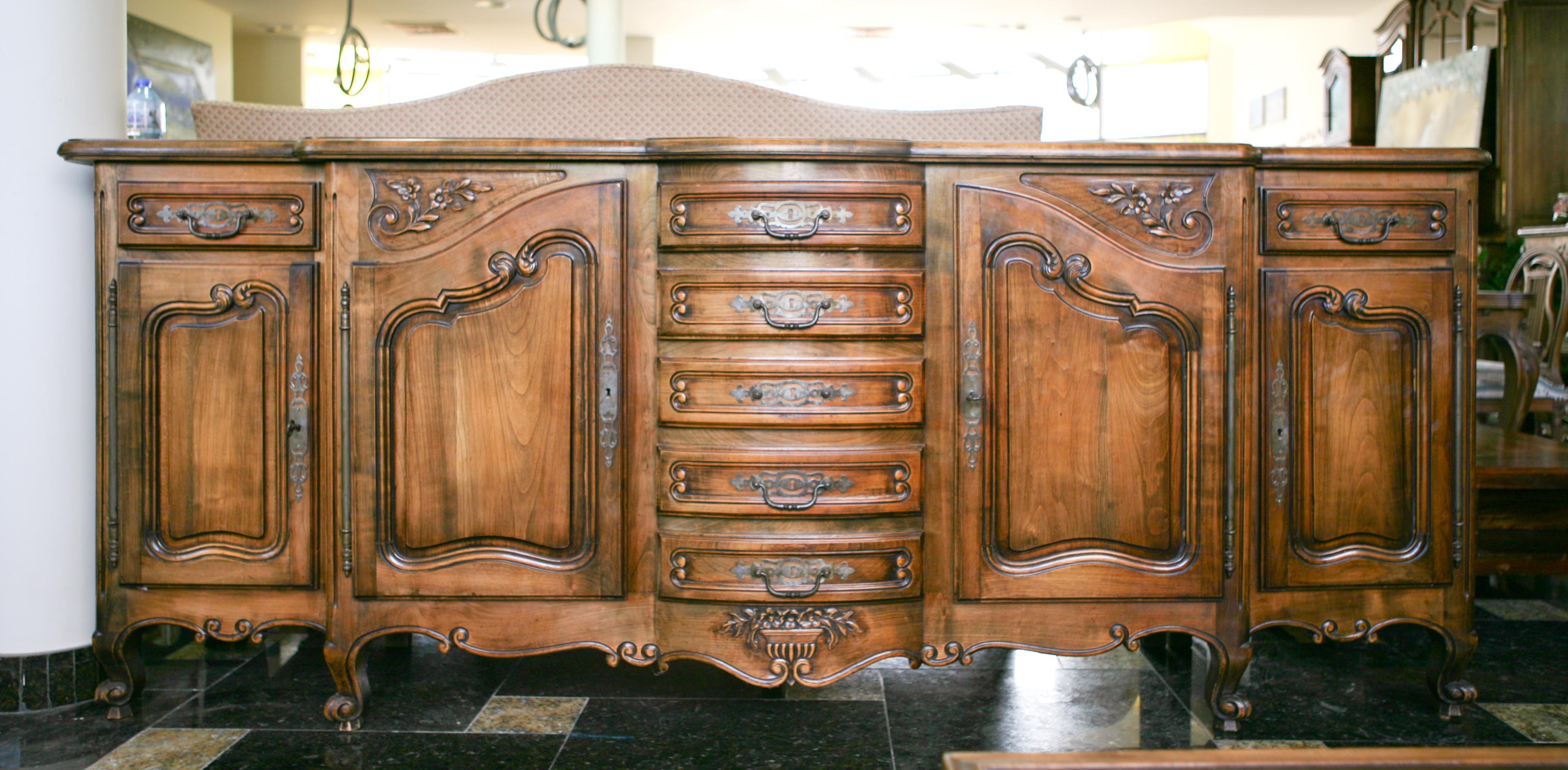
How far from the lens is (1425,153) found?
174 centimetres

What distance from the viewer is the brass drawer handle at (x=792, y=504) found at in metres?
1.66

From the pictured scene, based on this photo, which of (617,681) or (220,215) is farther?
(617,681)

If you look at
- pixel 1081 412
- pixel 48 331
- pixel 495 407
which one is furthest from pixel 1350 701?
pixel 48 331

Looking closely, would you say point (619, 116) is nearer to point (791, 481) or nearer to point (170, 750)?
point (791, 481)

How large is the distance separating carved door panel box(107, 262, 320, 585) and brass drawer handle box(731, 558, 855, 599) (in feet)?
2.49

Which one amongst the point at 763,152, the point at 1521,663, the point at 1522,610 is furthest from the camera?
the point at 1522,610

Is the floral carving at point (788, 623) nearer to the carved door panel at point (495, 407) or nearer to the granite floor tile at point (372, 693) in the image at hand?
the carved door panel at point (495, 407)

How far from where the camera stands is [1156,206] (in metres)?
1.70

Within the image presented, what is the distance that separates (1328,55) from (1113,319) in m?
7.39

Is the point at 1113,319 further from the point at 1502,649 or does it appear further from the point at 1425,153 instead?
the point at 1502,649

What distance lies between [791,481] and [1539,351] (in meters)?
3.44

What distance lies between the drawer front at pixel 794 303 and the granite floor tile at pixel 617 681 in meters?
0.69

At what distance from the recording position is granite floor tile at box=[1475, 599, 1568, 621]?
2449mm

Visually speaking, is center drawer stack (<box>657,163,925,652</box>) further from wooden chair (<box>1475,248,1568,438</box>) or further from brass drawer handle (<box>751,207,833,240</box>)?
wooden chair (<box>1475,248,1568,438</box>)
